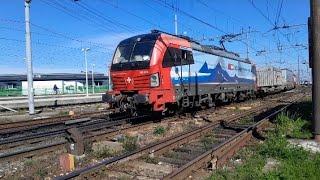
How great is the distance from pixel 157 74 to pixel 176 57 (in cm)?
162

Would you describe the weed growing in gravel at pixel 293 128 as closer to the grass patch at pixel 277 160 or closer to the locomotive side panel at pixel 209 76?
the grass patch at pixel 277 160

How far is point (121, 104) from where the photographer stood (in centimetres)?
1563

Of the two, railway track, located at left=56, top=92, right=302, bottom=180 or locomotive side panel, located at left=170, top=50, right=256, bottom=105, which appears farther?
locomotive side panel, located at left=170, top=50, right=256, bottom=105

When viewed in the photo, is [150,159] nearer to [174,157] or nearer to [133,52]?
[174,157]

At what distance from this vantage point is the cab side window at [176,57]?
52.1ft

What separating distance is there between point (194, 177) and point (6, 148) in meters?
5.62

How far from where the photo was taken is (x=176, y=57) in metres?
16.6

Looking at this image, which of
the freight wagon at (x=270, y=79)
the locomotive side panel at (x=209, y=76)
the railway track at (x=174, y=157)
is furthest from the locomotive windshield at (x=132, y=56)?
the freight wagon at (x=270, y=79)

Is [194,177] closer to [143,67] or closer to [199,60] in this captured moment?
[143,67]

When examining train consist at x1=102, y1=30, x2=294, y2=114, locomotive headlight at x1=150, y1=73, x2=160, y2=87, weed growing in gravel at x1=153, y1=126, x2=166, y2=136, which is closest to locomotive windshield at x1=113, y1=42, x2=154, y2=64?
train consist at x1=102, y1=30, x2=294, y2=114

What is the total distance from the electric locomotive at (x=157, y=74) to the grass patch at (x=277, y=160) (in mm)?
4767

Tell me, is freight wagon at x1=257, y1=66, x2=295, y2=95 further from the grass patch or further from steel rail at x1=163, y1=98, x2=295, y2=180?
the grass patch

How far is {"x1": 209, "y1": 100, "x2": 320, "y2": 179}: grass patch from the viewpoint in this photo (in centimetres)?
755

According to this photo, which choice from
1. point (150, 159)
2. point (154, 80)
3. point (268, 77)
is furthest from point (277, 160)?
point (268, 77)
